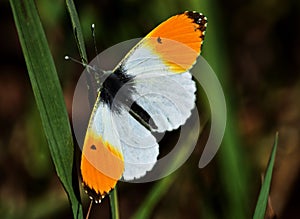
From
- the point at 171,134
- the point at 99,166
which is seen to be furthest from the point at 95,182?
the point at 171,134

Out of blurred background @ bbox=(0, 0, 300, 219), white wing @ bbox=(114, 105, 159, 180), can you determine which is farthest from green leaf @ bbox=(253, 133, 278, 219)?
blurred background @ bbox=(0, 0, 300, 219)

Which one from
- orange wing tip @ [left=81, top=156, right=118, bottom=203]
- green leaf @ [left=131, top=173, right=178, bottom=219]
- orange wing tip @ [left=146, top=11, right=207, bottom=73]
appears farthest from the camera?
green leaf @ [left=131, top=173, right=178, bottom=219]

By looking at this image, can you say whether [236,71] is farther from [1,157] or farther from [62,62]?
[1,157]

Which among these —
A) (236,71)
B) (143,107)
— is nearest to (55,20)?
(236,71)

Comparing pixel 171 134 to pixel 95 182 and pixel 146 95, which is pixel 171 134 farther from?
pixel 95 182

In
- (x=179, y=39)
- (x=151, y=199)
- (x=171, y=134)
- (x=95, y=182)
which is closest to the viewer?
(x=95, y=182)

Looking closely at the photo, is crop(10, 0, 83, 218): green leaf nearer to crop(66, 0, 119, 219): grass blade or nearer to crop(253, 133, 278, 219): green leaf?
crop(66, 0, 119, 219): grass blade
